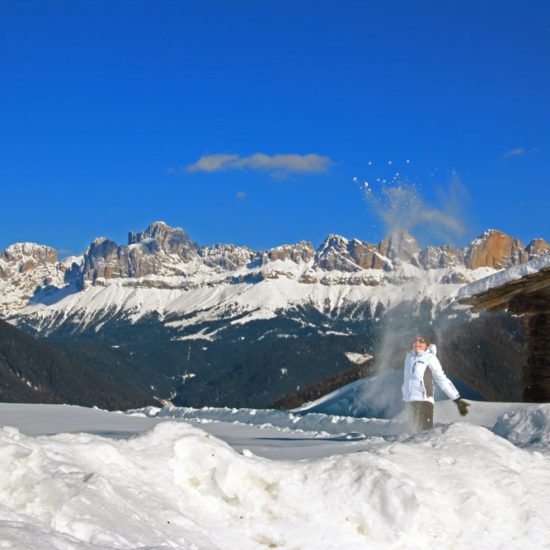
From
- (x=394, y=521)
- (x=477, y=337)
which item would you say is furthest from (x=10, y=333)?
(x=394, y=521)

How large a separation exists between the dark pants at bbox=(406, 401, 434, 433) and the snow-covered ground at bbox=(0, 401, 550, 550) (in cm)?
337

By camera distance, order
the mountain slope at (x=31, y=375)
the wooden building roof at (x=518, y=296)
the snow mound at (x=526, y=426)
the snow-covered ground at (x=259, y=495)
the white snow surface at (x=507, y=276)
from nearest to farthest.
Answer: the snow-covered ground at (x=259, y=495), the snow mound at (x=526, y=426), the white snow surface at (x=507, y=276), the wooden building roof at (x=518, y=296), the mountain slope at (x=31, y=375)

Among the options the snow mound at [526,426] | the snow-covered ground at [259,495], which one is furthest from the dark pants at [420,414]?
the snow-covered ground at [259,495]

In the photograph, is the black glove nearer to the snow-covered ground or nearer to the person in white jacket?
the person in white jacket

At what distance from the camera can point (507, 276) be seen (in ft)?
56.6

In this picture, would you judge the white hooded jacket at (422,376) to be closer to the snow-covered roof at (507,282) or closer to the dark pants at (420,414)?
the dark pants at (420,414)

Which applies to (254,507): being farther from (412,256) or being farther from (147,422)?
(412,256)

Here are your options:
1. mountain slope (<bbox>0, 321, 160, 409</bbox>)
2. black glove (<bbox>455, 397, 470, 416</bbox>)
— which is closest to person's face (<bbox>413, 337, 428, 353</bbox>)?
black glove (<bbox>455, 397, 470, 416</bbox>)

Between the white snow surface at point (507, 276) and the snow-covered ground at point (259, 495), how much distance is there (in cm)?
896

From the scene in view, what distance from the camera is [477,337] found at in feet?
192

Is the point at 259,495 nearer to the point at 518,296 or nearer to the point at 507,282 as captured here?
the point at 507,282

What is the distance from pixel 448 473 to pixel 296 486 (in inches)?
60.4

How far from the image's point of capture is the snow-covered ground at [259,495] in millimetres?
5543

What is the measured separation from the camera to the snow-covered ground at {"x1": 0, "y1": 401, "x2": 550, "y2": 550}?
554 cm
